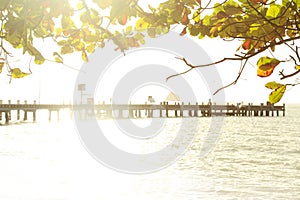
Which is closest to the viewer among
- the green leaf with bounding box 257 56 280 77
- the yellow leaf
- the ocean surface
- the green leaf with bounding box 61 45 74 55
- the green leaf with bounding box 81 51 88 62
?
the green leaf with bounding box 257 56 280 77

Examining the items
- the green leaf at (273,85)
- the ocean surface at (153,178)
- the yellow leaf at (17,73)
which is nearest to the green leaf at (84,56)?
the yellow leaf at (17,73)

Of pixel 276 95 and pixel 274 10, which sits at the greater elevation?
pixel 274 10

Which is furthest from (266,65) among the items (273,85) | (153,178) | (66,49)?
(153,178)

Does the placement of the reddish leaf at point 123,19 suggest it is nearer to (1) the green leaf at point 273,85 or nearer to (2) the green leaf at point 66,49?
(1) the green leaf at point 273,85

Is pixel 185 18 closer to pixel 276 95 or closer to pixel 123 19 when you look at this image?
pixel 123 19

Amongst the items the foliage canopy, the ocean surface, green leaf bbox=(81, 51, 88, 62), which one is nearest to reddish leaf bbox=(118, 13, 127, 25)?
the foliage canopy

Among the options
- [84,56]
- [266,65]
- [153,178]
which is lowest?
[153,178]

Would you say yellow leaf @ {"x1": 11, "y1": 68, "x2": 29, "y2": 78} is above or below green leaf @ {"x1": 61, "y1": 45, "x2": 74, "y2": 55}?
below

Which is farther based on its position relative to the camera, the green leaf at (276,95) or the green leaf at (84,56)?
the green leaf at (84,56)

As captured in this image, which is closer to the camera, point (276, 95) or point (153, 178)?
point (276, 95)

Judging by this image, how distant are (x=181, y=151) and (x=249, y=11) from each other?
38.8m

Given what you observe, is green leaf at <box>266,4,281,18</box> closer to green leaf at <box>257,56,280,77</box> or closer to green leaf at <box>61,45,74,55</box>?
green leaf at <box>257,56,280,77</box>

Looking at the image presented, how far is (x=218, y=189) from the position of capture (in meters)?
20.7

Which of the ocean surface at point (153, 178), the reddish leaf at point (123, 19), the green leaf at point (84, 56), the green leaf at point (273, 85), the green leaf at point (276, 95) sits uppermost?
the reddish leaf at point (123, 19)
